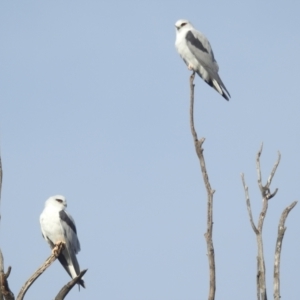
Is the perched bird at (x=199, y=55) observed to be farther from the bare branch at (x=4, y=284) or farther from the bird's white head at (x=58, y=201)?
the bare branch at (x=4, y=284)

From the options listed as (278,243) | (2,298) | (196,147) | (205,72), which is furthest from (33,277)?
(205,72)

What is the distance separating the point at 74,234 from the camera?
10.3 metres

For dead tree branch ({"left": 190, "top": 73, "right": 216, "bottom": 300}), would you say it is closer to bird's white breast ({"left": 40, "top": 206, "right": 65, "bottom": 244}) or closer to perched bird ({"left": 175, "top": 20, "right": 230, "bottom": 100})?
bird's white breast ({"left": 40, "top": 206, "right": 65, "bottom": 244})

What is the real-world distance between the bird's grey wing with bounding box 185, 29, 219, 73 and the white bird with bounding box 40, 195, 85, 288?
358 cm

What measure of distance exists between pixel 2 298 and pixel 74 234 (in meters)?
4.81

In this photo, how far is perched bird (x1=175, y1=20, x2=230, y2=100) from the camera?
38.7 feet

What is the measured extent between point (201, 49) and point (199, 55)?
0.55ft

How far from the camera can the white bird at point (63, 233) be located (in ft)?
32.9

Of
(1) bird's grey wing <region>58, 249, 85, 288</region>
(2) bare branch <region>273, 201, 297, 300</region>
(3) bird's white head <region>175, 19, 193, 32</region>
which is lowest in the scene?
(2) bare branch <region>273, 201, 297, 300</region>

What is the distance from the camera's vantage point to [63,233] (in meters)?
10.2

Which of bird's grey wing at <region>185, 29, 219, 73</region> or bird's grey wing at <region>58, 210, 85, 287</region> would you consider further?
bird's grey wing at <region>185, 29, 219, 73</region>

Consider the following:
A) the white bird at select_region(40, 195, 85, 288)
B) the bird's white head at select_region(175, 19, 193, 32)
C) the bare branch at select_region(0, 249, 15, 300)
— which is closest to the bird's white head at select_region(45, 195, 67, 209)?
the white bird at select_region(40, 195, 85, 288)

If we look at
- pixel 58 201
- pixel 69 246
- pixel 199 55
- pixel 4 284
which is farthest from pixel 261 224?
pixel 199 55

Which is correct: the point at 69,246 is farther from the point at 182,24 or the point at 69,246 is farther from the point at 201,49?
the point at 182,24
